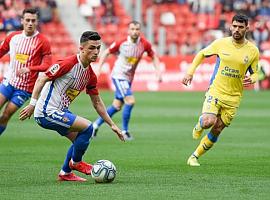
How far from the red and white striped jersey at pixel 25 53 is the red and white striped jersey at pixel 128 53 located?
447 centimetres

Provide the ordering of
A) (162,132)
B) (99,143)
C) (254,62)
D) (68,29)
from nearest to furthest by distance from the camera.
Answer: (254,62)
(99,143)
(162,132)
(68,29)

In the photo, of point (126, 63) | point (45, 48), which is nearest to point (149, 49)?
point (126, 63)

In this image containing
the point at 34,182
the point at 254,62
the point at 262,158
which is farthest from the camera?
the point at 262,158

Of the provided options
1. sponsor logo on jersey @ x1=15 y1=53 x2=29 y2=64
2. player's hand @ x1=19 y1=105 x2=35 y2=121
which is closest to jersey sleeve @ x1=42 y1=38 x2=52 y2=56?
sponsor logo on jersey @ x1=15 y1=53 x2=29 y2=64

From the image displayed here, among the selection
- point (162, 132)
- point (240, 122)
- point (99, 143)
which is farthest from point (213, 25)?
point (99, 143)

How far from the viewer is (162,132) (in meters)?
18.6

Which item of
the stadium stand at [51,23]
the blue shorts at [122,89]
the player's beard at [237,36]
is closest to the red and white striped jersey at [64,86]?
the player's beard at [237,36]

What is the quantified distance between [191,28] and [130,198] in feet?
95.9

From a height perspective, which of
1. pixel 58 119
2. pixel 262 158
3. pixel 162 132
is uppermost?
pixel 58 119

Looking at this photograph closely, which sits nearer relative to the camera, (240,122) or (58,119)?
(58,119)

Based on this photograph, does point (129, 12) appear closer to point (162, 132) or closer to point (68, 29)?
point (68, 29)

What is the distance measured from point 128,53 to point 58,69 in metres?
Result: 7.84

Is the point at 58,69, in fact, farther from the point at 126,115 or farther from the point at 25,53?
the point at 126,115

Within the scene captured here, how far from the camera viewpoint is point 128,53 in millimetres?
18047
